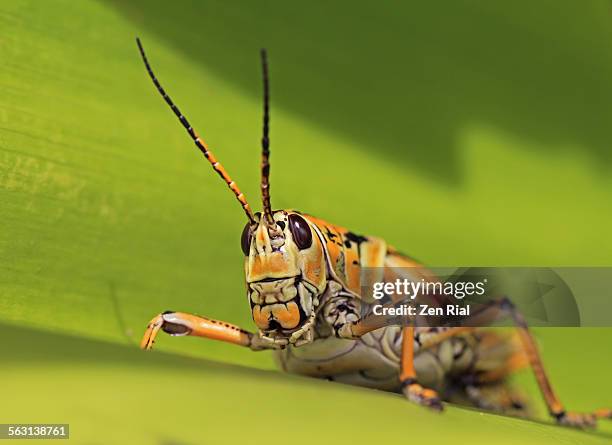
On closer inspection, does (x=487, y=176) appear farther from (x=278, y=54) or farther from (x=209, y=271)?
(x=209, y=271)

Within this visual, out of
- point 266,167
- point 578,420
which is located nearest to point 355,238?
point 266,167

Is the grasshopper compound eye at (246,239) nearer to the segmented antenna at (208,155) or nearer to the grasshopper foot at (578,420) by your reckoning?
the segmented antenna at (208,155)

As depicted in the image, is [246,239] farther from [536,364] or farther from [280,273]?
[536,364]

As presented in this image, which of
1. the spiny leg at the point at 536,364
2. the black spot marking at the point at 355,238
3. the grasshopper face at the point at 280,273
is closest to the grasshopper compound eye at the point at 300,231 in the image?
the grasshopper face at the point at 280,273

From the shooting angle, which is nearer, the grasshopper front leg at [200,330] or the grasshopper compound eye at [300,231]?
the grasshopper front leg at [200,330]


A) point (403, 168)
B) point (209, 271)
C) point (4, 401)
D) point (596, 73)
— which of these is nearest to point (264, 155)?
point (209, 271)

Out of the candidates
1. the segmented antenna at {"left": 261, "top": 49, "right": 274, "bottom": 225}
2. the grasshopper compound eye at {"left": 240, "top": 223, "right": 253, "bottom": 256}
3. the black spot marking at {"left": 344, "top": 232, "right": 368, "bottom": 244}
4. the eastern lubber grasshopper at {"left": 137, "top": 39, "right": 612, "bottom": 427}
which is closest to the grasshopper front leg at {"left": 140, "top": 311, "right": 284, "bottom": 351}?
the eastern lubber grasshopper at {"left": 137, "top": 39, "right": 612, "bottom": 427}

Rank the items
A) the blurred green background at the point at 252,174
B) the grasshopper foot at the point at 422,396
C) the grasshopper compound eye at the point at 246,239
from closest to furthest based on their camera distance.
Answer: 1. the blurred green background at the point at 252,174
2. the grasshopper foot at the point at 422,396
3. the grasshopper compound eye at the point at 246,239

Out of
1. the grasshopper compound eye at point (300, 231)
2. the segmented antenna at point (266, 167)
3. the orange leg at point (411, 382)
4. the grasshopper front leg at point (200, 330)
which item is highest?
the segmented antenna at point (266, 167)
